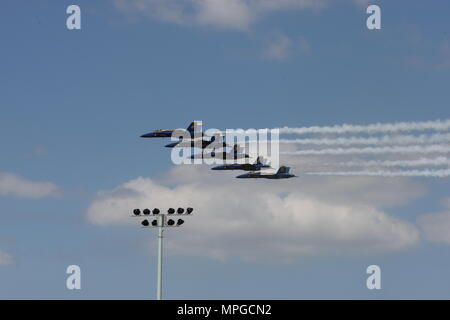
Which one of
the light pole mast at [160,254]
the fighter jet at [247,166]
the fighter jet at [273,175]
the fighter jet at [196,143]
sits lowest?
the light pole mast at [160,254]

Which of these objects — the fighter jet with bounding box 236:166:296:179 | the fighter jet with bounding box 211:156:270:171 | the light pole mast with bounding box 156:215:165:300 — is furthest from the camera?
the fighter jet with bounding box 211:156:270:171

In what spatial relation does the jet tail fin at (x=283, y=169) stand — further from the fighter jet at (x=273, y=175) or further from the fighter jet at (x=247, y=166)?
the fighter jet at (x=247, y=166)

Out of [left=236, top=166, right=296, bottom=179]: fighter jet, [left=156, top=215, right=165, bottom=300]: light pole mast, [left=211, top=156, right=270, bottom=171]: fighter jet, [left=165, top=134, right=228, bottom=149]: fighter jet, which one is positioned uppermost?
[left=165, top=134, right=228, bottom=149]: fighter jet

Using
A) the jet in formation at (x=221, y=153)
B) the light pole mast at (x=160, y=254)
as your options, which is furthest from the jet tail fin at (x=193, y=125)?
the light pole mast at (x=160, y=254)

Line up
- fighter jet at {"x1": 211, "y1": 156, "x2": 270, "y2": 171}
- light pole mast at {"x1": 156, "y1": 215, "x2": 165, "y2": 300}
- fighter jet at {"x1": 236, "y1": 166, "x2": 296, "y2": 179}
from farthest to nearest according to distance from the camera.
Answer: fighter jet at {"x1": 211, "y1": 156, "x2": 270, "y2": 171} → fighter jet at {"x1": 236, "y1": 166, "x2": 296, "y2": 179} → light pole mast at {"x1": 156, "y1": 215, "x2": 165, "y2": 300}

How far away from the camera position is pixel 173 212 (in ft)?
446

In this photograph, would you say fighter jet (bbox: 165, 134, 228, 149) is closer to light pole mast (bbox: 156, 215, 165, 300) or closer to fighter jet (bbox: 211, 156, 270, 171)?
fighter jet (bbox: 211, 156, 270, 171)

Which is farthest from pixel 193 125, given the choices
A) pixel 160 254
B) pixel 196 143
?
pixel 160 254

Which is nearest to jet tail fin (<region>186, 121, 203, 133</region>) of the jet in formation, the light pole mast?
the jet in formation

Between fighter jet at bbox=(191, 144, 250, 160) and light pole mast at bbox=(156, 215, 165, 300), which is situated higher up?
fighter jet at bbox=(191, 144, 250, 160)

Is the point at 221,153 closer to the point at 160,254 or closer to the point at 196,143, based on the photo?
the point at 196,143
